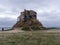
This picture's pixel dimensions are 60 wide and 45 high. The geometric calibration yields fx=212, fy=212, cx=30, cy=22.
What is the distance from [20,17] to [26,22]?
2019mm

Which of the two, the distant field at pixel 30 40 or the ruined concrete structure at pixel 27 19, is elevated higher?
the ruined concrete structure at pixel 27 19

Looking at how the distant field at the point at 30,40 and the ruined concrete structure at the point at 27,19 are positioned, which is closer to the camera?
the distant field at the point at 30,40

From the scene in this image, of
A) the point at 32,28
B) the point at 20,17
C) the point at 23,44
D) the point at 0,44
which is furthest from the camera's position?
the point at 20,17

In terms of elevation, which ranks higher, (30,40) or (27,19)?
(27,19)

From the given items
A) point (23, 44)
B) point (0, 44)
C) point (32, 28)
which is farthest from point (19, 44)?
point (32, 28)

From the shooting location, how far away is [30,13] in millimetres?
42938

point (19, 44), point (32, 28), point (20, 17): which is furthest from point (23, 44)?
point (20, 17)

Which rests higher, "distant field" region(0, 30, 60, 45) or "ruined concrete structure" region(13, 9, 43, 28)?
"ruined concrete structure" region(13, 9, 43, 28)

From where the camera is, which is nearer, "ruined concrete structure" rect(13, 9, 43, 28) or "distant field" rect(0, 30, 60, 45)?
"distant field" rect(0, 30, 60, 45)

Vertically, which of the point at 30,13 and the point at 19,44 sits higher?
the point at 30,13

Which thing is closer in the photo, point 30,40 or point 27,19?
point 30,40

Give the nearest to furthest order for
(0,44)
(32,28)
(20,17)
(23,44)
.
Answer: (23,44) → (0,44) → (32,28) → (20,17)

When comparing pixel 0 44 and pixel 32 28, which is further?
pixel 32 28

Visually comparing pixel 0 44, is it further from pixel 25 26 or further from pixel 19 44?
pixel 25 26
